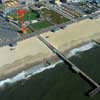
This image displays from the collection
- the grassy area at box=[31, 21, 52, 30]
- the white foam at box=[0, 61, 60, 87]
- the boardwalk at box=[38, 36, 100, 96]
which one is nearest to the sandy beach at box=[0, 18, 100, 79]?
the boardwalk at box=[38, 36, 100, 96]

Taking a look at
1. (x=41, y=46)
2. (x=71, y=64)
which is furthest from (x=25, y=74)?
(x=71, y=64)

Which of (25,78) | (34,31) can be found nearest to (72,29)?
(34,31)

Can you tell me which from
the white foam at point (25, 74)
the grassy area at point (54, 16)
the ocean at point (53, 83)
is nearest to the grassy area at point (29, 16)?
the grassy area at point (54, 16)

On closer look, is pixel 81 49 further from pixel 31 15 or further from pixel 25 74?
pixel 31 15

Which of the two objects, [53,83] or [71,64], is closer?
[53,83]

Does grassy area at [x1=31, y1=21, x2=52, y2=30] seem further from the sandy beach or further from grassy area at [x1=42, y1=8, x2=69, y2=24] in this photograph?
the sandy beach
